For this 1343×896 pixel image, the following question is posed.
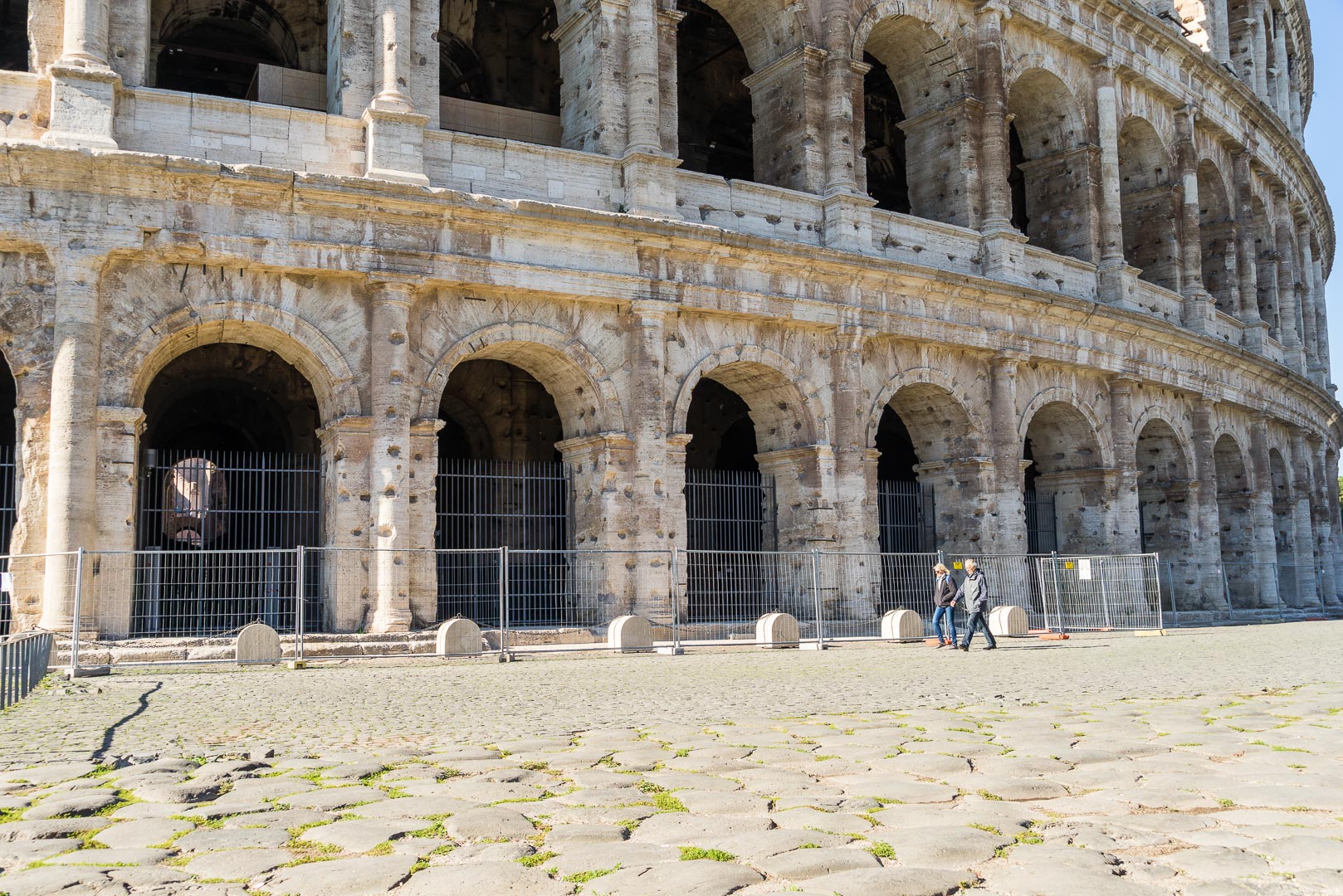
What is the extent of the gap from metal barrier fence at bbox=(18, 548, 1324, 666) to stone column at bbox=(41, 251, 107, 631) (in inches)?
2.6

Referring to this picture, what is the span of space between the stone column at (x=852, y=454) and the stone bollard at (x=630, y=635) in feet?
12.5

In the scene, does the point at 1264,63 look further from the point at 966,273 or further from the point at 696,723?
the point at 696,723

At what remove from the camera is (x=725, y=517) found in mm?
18281

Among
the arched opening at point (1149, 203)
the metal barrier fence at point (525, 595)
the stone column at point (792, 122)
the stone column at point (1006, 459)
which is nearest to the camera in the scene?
the metal barrier fence at point (525, 595)

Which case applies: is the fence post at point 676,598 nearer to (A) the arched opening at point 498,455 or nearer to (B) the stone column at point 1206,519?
(A) the arched opening at point 498,455

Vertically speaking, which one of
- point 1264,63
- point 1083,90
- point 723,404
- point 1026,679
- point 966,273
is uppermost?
point 1264,63

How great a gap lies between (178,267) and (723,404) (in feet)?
33.4

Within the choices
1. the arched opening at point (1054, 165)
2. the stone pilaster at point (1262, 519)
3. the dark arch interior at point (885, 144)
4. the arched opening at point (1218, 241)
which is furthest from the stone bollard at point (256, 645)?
the arched opening at point (1218, 241)

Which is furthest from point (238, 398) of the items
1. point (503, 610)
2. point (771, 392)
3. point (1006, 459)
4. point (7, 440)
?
point (1006, 459)

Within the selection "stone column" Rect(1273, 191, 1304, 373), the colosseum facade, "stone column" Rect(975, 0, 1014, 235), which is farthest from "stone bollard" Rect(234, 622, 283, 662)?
"stone column" Rect(1273, 191, 1304, 373)

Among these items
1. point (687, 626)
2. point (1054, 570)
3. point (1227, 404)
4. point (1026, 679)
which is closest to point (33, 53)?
point (687, 626)

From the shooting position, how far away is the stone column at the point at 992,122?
1822 cm

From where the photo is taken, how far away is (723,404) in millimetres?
20578

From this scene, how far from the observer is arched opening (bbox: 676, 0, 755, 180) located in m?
20.4
